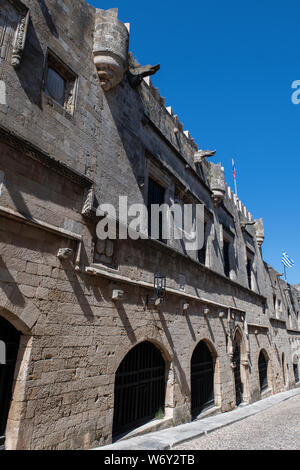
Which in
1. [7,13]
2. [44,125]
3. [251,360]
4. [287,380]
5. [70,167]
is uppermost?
[7,13]

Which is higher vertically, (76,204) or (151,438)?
(76,204)

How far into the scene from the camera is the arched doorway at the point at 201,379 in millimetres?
8297

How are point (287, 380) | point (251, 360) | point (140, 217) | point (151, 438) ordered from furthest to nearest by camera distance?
point (287, 380)
point (251, 360)
point (140, 217)
point (151, 438)

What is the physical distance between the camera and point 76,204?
501 centimetres

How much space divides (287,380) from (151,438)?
15.8 m

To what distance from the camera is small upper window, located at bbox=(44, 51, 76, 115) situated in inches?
199

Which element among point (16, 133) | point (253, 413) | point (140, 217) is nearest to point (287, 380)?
point (253, 413)

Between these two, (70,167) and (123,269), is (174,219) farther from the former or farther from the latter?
(70,167)

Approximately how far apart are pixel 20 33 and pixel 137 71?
3061 mm

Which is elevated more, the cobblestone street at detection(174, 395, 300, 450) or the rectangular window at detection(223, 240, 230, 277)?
the rectangular window at detection(223, 240, 230, 277)

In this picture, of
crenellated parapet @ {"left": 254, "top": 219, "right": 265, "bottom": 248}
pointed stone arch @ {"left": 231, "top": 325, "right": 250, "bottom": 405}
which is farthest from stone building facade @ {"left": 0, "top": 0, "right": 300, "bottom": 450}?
crenellated parapet @ {"left": 254, "top": 219, "right": 265, "bottom": 248}

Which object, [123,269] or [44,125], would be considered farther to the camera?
[123,269]

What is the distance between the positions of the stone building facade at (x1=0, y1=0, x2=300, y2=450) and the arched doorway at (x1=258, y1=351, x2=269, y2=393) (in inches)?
231

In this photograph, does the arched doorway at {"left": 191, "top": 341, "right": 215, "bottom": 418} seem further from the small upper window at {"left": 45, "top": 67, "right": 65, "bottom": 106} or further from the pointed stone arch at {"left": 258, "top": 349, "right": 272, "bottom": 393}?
the small upper window at {"left": 45, "top": 67, "right": 65, "bottom": 106}
